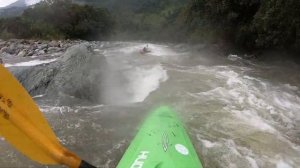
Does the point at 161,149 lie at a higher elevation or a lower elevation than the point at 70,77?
higher

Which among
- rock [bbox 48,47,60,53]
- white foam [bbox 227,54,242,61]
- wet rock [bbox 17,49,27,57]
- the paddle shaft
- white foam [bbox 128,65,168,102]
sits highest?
the paddle shaft

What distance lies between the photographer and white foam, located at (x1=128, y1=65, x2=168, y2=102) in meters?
8.53

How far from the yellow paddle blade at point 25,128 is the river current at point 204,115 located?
3.03 metres

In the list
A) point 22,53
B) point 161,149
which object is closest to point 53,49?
point 22,53

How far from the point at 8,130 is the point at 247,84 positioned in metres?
8.07

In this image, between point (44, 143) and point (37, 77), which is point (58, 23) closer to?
point (37, 77)

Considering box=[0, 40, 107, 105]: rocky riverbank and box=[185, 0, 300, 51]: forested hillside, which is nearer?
box=[0, 40, 107, 105]: rocky riverbank

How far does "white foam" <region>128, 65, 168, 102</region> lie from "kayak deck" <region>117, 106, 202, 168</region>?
3.46 metres

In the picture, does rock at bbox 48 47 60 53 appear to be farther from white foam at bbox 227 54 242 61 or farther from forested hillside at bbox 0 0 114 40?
white foam at bbox 227 54 242 61

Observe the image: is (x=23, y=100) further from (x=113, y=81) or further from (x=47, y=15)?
(x=47, y=15)

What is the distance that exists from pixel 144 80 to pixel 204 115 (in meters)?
3.53

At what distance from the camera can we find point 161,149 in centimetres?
364

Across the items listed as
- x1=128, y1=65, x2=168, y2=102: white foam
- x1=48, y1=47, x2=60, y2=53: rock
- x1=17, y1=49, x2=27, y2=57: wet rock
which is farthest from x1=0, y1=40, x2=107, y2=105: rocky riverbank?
x1=48, y1=47, x2=60, y2=53: rock

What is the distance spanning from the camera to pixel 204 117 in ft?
21.1
